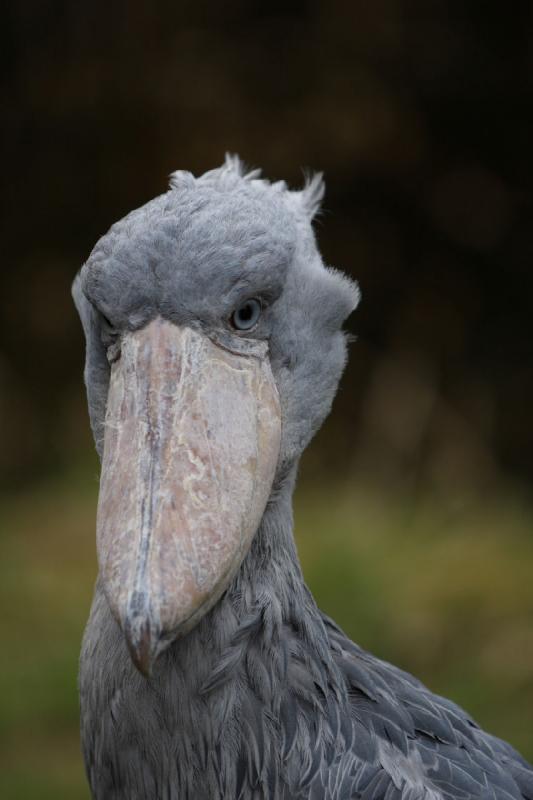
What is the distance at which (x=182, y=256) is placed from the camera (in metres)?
1.90

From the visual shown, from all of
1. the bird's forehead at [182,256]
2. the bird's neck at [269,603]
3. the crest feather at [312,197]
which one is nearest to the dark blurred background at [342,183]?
the crest feather at [312,197]

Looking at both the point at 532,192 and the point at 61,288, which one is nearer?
the point at 532,192

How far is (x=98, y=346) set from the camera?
2080 mm

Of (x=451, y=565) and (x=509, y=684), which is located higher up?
(x=451, y=565)

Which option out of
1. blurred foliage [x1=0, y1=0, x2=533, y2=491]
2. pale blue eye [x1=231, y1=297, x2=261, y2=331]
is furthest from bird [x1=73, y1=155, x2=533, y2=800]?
blurred foliage [x1=0, y1=0, x2=533, y2=491]

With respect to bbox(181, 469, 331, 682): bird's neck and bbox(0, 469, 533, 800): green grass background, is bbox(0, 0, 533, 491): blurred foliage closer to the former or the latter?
bbox(0, 469, 533, 800): green grass background

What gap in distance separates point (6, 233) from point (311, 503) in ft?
8.95

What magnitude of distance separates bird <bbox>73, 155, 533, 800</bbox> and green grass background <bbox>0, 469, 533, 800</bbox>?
215 centimetres

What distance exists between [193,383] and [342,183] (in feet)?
16.8

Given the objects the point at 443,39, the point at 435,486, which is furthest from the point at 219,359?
the point at 443,39

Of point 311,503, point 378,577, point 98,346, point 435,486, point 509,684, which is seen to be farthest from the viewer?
point 435,486

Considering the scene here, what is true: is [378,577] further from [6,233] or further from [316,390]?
[6,233]

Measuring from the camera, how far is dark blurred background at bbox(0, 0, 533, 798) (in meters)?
6.39

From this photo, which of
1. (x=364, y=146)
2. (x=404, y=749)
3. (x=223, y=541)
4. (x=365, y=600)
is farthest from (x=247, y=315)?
(x=364, y=146)
